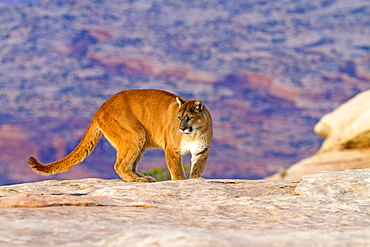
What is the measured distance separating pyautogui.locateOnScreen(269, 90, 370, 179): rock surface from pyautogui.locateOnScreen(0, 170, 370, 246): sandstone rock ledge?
17.6 metres

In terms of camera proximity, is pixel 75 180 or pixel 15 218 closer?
pixel 15 218

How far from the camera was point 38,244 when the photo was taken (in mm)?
3107

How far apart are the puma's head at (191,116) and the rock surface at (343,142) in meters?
15.8

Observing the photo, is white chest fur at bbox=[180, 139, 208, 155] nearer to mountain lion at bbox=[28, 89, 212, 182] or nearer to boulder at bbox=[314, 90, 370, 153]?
mountain lion at bbox=[28, 89, 212, 182]

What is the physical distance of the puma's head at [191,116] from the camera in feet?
24.7

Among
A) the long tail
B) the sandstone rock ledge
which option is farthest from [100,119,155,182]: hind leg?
the sandstone rock ledge

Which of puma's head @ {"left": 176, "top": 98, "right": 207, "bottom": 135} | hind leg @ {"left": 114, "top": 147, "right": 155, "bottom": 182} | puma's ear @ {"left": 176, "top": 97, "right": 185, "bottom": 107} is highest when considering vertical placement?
puma's ear @ {"left": 176, "top": 97, "right": 185, "bottom": 107}

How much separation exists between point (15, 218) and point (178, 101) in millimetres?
4317

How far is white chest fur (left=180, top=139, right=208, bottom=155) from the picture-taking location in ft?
25.2

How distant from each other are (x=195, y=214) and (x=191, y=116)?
3.49 meters

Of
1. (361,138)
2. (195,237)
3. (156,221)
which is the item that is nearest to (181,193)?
(156,221)

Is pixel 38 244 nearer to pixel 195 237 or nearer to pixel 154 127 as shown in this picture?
pixel 195 237

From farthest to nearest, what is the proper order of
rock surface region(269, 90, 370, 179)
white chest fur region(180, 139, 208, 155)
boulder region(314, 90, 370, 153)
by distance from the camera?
Answer: boulder region(314, 90, 370, 153)
rock surface region(269, 90, 370, 179)
white chest fur region(180, 139, 208, 155)

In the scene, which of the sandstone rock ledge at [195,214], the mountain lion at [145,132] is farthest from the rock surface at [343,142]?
the sandstone rock ledge at [195,214]
